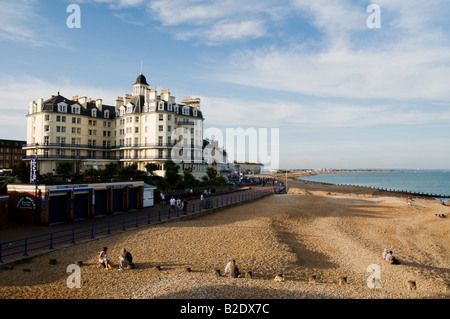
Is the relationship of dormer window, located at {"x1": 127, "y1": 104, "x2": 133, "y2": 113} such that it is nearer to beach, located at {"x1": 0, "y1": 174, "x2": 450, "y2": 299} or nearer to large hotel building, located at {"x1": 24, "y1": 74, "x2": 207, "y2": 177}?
large hotel building, located at {"x1": 24, "y1": 74, "x2": 207, "y2": 177}

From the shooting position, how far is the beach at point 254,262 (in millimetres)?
10117

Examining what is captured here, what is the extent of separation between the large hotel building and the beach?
Result: 28.1 meters

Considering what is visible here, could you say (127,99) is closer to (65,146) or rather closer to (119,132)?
(119,132)

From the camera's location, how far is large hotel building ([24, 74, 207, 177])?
51938mm

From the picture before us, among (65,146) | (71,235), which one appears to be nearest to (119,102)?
(65,146)

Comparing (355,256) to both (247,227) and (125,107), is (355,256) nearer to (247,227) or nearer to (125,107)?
(247,227)

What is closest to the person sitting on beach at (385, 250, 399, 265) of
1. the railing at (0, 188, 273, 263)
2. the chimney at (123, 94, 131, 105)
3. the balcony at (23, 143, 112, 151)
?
the railing at (0, 188, 273, 263)

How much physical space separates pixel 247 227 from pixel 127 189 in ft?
36.9

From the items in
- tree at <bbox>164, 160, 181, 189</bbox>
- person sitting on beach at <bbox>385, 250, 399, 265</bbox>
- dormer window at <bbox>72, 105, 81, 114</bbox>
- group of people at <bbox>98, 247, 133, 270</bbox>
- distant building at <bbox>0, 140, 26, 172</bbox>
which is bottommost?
person sitting on beach at <bbox>385, 250, 399, 265</bbox>

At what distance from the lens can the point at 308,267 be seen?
14.6 m

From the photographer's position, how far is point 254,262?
14391mm

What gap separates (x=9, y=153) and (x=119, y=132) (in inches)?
1710

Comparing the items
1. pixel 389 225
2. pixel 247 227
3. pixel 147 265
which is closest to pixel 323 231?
pixel 247 227
